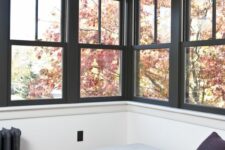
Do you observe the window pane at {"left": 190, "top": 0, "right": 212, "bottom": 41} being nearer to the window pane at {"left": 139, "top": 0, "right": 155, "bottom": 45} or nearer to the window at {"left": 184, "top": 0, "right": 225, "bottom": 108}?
the window at {"left": 184, "top": 0, "right": 225, "bottom": 108}

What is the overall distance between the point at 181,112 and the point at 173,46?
2.43 feet

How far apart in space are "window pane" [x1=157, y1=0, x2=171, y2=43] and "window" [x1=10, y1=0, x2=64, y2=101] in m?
1.18

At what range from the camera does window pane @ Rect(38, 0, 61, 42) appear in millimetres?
3547

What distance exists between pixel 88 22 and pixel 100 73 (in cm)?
66

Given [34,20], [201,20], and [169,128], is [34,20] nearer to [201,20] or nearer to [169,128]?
[201,20]

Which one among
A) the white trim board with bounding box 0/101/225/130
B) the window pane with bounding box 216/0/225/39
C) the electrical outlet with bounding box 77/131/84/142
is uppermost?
the window pane with bounding box 216/0/225/39

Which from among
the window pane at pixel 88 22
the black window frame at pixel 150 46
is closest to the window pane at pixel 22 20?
the window pane at pixel 88 22

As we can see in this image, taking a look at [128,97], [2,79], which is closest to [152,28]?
[128,97]

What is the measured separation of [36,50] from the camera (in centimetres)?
353

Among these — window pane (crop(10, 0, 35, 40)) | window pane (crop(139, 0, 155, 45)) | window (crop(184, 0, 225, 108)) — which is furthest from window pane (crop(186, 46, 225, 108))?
window pane (crop(10, 0, 35, 40))

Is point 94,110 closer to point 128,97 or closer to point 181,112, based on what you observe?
point 128,97

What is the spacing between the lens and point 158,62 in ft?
12.2

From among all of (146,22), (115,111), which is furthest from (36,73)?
(146,22)

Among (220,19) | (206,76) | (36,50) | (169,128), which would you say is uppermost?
(220,19)
